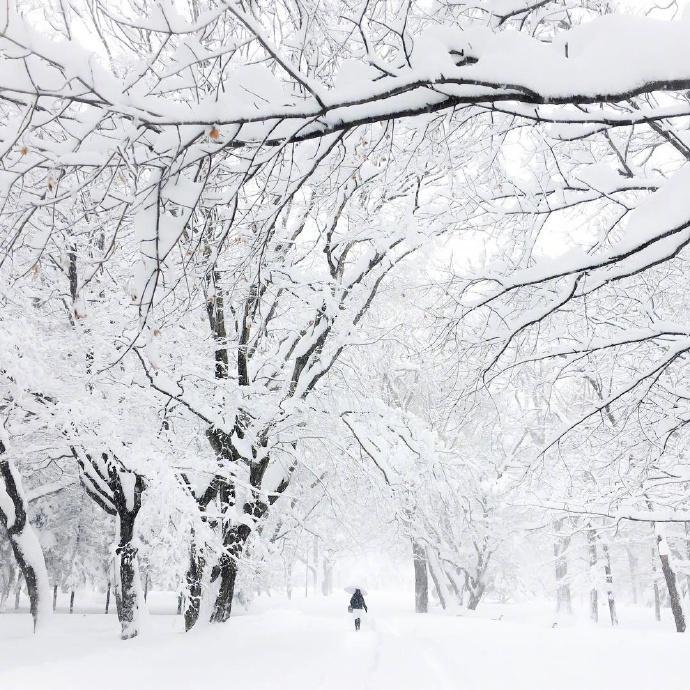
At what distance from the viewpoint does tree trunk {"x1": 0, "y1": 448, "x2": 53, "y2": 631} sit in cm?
1134

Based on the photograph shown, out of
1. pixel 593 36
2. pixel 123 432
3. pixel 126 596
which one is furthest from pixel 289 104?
pixel 126 596

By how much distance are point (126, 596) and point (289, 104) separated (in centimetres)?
994

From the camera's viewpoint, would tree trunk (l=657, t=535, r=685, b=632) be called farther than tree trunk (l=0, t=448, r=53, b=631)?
Yes

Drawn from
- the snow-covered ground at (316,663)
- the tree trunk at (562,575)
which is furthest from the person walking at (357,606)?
the tree trunk at (562,575)

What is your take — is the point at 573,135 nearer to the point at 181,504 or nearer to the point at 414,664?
the point at 181,504

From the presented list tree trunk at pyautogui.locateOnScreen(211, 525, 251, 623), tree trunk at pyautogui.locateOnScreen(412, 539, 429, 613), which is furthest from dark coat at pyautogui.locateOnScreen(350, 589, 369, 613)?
tree trunk at pyautogui.locateOnScreen(412, 539, 429, 613)

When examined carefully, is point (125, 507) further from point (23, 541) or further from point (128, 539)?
point (23, 541)

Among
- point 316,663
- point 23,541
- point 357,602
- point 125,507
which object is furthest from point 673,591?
point 23,541

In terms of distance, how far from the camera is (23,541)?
11.8 metres

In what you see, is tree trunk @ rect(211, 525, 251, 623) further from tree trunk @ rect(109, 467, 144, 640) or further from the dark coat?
the dark coat

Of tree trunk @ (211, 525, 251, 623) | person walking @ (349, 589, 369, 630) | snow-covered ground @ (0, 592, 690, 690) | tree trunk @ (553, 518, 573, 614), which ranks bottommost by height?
tree trunk @ (553, 518, 573, 614)

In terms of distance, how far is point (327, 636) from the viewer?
12523 mm

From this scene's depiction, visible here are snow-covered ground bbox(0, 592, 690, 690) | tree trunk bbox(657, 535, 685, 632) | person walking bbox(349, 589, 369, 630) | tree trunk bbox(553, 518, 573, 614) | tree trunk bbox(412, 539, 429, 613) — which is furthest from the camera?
tree trunk bbox(553, 518, 573, 614)

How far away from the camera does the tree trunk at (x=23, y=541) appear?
11336mm
